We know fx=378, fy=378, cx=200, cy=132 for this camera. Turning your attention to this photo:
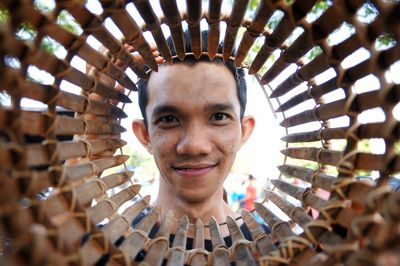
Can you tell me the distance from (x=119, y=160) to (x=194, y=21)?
349 millimetres

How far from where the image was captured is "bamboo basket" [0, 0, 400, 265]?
1.26ft

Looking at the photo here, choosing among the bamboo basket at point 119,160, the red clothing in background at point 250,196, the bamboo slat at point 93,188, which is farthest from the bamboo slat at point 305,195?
the red clothing in background at point 250,196

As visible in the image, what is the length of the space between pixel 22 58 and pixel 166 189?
2.15 ft

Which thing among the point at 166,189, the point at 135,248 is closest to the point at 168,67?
the point at 166,189

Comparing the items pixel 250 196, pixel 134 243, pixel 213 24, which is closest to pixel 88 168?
pixel 134 243

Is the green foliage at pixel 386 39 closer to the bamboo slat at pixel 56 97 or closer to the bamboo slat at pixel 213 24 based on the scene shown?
the bamboo slat at pixel 213 24

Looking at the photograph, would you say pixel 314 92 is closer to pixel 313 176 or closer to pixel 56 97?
pixel 313 176

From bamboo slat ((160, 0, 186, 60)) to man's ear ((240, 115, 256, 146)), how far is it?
0.39 m

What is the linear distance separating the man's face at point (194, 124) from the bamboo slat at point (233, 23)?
0.27ft

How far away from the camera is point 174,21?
70 centimetres

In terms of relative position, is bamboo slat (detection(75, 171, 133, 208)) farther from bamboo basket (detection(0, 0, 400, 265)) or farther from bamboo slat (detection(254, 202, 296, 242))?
bamboo slat (detection(254, 202, 296, 242))

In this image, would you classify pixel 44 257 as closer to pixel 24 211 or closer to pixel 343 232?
pixel 24 211

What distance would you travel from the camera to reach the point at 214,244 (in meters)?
0.74

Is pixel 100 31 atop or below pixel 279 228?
atop
